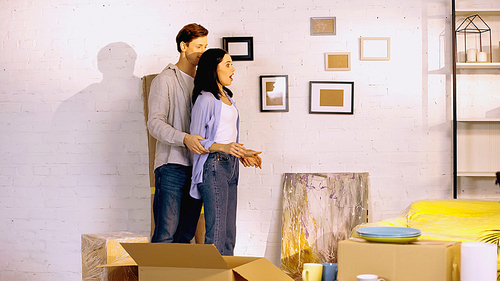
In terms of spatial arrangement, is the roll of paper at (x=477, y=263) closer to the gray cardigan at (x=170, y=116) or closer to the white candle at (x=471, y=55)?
the gray cardigan at (x=170, y=116)

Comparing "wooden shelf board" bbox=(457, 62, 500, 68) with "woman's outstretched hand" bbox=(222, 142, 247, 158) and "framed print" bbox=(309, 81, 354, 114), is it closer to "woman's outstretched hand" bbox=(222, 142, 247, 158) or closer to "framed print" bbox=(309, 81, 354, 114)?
"framed print" bbox=(309, 81, 354, 114)

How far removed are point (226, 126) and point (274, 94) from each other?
931 millimetres

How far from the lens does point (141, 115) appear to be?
3418mm

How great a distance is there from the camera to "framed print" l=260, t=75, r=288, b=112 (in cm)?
331

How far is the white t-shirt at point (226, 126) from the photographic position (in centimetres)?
246

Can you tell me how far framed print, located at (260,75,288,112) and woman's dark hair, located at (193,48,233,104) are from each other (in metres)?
0.83

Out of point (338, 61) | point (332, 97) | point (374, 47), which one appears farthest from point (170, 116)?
point (374, 47)

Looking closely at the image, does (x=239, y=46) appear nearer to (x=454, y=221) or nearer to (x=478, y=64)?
(x=478, y=64)

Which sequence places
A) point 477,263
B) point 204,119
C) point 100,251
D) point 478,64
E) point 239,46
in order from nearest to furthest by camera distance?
1. point 477,263
2. point 100,251
3. point 204,119
4. point 478,64
5. point 239,46

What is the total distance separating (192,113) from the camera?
2.47 m

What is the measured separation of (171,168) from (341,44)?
1.68m

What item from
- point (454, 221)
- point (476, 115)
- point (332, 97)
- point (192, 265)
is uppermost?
point (332, 97)

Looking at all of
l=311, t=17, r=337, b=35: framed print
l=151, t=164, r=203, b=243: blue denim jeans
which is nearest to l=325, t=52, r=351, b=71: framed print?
l=311, t=17, r=337, b=35: framed print

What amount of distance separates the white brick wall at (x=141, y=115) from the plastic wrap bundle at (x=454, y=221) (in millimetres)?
461
